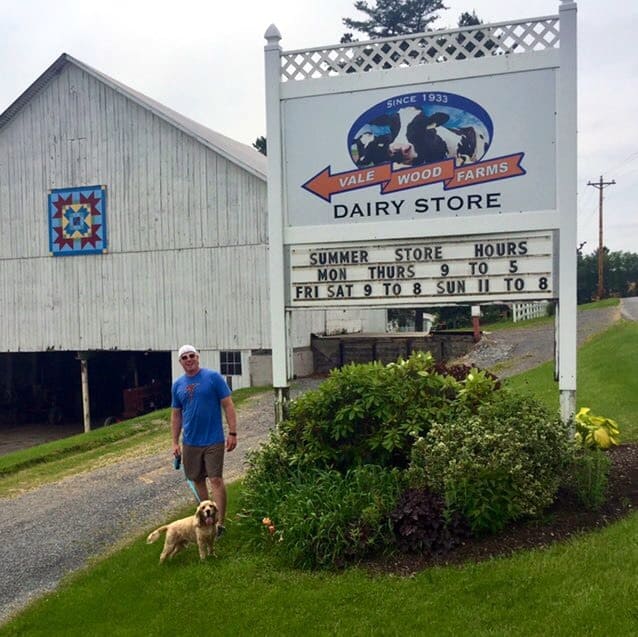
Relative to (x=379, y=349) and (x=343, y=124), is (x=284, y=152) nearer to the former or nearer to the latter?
(x=343, y=124)

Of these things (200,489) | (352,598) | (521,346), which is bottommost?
(352,598)

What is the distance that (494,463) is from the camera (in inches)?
207

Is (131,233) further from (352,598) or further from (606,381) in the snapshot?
(352,598)

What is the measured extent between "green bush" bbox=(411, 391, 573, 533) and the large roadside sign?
117cm

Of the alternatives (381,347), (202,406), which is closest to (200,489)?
(202,406)

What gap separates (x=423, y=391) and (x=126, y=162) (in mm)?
16356

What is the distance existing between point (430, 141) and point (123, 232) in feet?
50.6

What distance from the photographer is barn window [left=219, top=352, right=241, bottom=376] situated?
20.5m

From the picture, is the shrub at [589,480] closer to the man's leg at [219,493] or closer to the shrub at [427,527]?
the shrub at [427,527]

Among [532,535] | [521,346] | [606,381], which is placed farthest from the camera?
[521,346]

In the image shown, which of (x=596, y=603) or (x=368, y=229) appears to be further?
(x=368, y=229)

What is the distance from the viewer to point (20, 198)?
21.4m

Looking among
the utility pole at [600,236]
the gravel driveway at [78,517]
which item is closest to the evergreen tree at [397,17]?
the utility pole at [600,236]

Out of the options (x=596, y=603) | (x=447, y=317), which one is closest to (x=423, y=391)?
(x=596, y=603)
